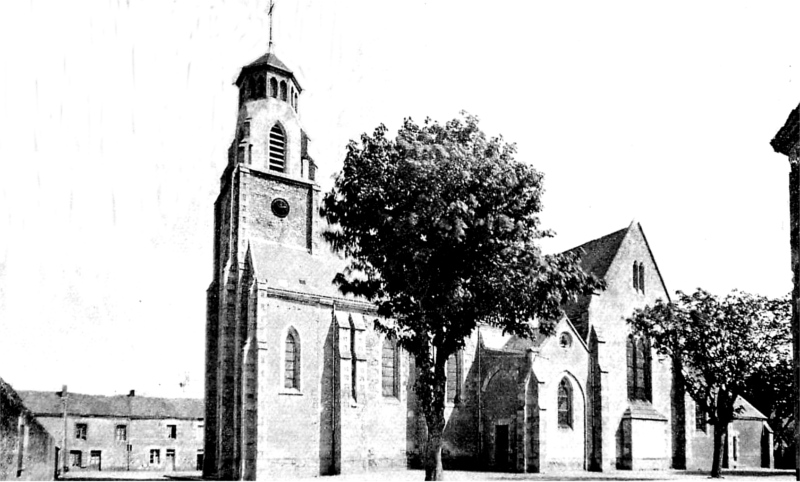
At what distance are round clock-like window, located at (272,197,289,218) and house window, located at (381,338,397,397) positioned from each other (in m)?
8.82

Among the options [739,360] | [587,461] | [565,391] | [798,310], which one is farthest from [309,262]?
[798,310]

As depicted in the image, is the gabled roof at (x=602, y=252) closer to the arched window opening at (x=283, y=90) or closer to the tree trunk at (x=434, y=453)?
the arched window opening at (x=283, y=90)

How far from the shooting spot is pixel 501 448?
42156 millimetres

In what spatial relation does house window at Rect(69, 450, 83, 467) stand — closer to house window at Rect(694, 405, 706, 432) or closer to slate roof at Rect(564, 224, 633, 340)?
slate roof at Rect(564, 224, 633, 340)

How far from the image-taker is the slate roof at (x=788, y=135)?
20.5 m

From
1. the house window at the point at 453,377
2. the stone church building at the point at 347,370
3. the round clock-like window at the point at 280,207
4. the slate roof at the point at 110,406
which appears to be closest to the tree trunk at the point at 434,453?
the stone church building at the point at 347,370

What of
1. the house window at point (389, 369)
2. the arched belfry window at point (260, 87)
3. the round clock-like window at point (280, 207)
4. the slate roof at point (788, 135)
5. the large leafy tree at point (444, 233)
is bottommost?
the house window at point (389, 369)

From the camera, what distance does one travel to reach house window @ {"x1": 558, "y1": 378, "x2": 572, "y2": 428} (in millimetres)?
42562

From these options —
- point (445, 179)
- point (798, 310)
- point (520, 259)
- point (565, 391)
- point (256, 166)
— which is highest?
point (256, 166)

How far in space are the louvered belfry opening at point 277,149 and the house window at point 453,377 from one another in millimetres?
14320

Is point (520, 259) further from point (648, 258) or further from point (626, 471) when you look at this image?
point (648, 258)

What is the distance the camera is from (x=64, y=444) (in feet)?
212

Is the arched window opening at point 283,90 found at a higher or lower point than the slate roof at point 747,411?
A: higher

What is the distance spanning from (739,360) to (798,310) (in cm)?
1805
